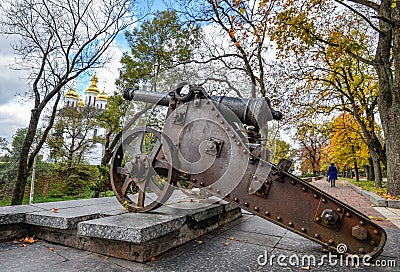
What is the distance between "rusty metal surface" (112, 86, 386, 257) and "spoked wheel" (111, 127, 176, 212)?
12 millimetres

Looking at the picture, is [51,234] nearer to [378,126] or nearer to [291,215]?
[291,215]

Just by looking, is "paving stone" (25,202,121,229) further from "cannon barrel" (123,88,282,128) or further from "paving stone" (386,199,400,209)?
"paving stone" (386,199,400,209)

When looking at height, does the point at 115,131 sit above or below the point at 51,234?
above

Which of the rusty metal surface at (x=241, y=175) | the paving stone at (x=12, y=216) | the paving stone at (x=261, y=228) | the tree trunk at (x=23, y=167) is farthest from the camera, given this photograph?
the tree trunk at (x=23, y=167)

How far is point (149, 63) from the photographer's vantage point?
13.0 meters

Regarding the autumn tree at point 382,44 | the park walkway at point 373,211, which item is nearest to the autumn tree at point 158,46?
the autumn tree at point 382,44

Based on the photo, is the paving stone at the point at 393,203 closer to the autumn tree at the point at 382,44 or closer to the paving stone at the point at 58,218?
the autumn tree at the point at 382,44

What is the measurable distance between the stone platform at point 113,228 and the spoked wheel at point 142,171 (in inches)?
6.9

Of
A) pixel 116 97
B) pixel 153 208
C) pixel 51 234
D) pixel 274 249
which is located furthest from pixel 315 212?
pixel 116 97

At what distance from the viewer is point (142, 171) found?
3146 mm

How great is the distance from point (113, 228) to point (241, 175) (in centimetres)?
119

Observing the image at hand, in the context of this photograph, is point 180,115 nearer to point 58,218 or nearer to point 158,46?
point 58,218

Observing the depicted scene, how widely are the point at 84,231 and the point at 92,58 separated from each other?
11.2 m

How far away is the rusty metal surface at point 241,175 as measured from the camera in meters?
2.28
